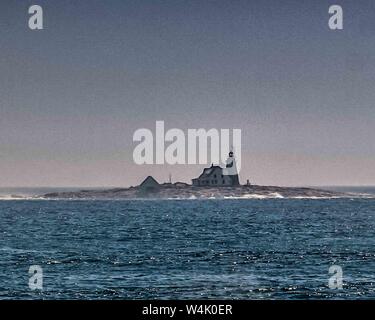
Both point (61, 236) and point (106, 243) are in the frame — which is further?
point (61, 236)

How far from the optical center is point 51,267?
56188mm

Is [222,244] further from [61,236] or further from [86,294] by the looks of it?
[86,294]

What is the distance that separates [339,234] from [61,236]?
39448mm

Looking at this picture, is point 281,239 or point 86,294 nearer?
point 86,294

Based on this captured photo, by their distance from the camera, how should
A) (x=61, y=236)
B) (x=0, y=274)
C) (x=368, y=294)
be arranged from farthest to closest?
(x=61, y=236) → (x=0, y=274) → (x=368, y=294)

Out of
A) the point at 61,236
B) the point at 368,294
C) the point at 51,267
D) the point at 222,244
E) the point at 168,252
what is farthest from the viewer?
the point at 61,236

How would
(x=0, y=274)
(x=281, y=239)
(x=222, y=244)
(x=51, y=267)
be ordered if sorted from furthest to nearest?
(x=281, y=239)
(x=222, y=244)
(x=51, y=267)
(x=0, y=274)
